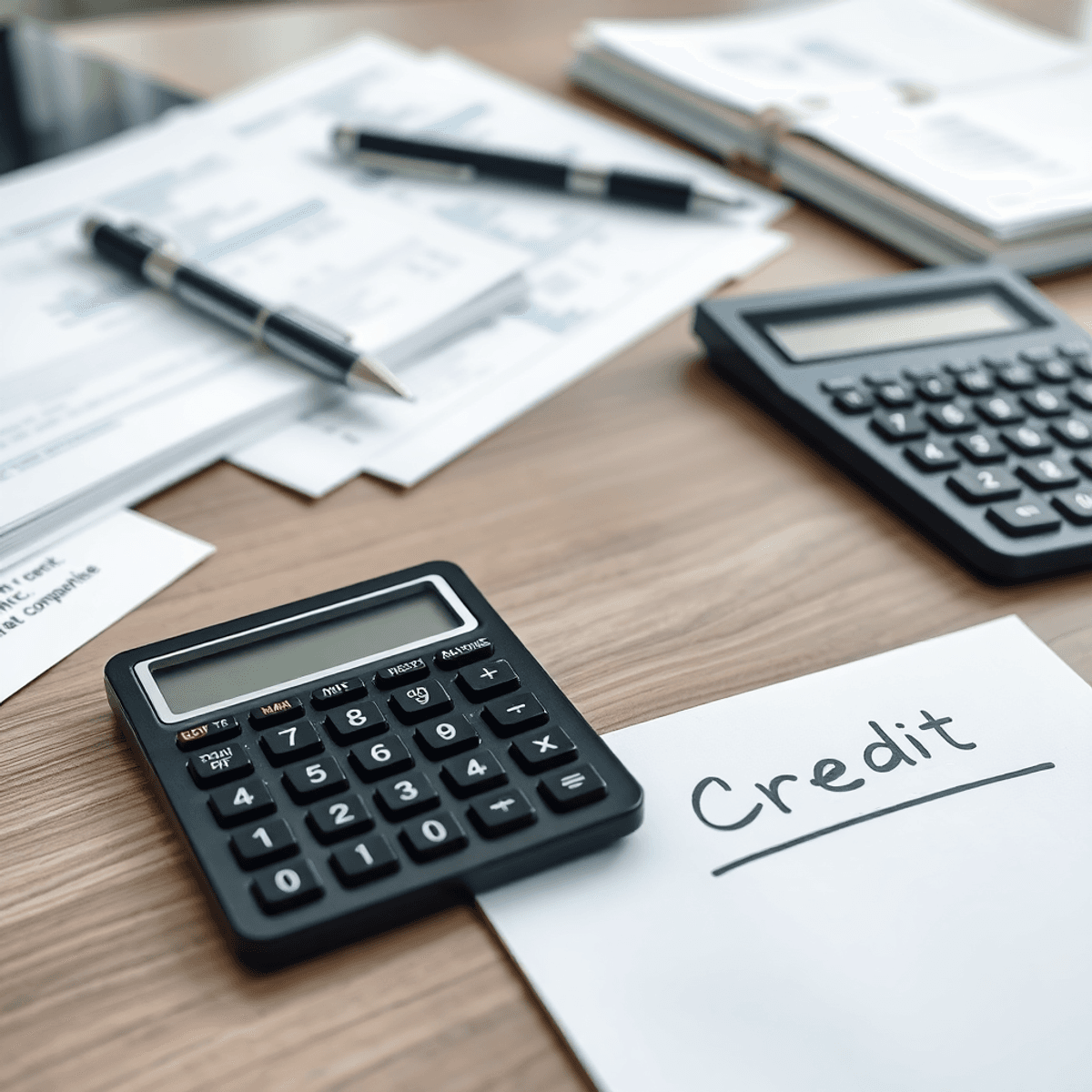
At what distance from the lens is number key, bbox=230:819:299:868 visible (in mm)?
312

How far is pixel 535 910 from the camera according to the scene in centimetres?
32

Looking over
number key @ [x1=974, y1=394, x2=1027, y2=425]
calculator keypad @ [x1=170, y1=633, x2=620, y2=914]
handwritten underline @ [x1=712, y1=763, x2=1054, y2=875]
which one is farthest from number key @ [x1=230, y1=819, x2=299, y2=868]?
number key @ [x1=974, y1=394, x2=1027, y2=425]

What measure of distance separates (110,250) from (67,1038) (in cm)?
44

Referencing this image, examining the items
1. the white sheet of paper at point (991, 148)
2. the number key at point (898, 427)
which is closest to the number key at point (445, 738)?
the number key at point (898, 427)

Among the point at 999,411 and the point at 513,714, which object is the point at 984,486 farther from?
the point at 513,714

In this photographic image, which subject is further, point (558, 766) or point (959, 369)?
point (959, 369)

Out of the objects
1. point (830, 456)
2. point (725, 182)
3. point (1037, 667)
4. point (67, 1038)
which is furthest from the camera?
point (725, 182)

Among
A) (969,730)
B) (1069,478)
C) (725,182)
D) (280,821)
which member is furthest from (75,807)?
(725,182)

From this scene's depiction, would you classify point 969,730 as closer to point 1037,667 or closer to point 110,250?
point 1037,667

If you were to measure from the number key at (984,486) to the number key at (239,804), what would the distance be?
30 centimetres

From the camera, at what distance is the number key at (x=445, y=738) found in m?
0.35

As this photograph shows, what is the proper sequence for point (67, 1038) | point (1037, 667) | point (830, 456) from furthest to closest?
point (830, 456)
point (1037, 667)
point (67, 1038)

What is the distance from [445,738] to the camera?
0.35m

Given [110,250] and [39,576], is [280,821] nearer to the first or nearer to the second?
[39,576]
